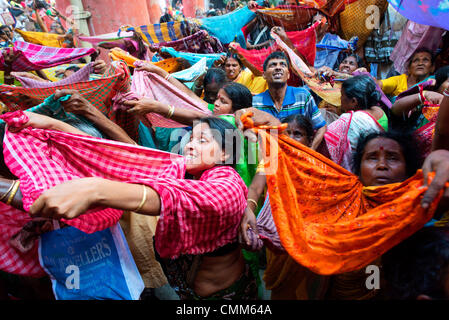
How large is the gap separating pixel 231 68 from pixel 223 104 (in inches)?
94.4

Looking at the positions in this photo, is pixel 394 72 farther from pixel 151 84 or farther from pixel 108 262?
pixel 108 262

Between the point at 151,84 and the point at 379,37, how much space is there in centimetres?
470

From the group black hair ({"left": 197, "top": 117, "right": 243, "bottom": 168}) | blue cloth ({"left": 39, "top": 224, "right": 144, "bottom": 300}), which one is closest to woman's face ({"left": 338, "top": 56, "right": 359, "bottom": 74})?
black hair ({"left": 197, "top": 117, "right": 243, "bottom": 168})

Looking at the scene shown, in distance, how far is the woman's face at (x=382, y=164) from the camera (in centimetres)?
174

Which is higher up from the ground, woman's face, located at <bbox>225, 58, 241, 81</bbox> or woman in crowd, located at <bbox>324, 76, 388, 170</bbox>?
woman's face, located at <bbox>225, 58, 241, 81</bbox>

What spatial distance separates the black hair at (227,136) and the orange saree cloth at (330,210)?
317 millimetres

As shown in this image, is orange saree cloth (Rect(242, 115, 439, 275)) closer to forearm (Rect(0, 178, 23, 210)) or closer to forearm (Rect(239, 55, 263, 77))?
forearm (Rect(0, 178, 23, 210))

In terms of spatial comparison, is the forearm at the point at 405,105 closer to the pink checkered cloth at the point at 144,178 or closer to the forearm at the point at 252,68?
the pink checkered cloth at the point at 144,178

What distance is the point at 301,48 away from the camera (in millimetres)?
4902

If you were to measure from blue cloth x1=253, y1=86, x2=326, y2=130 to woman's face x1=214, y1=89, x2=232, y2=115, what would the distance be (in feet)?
2.07

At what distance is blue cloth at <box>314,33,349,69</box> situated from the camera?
5240 millimetres

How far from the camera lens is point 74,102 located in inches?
82.9

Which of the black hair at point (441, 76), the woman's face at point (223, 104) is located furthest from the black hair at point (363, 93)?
the woman's face at point (223, 104)

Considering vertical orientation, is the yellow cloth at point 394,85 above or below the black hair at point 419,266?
above
